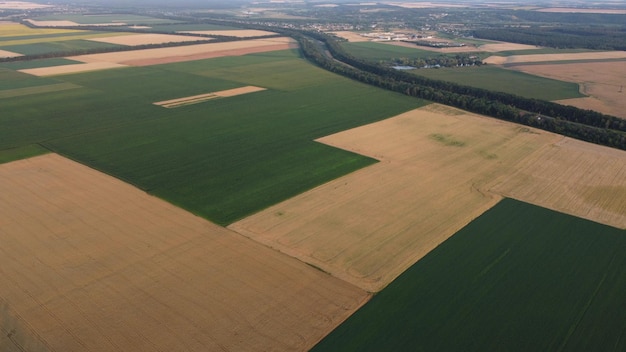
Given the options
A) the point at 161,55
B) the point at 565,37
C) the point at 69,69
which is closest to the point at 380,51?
the point at 161,55

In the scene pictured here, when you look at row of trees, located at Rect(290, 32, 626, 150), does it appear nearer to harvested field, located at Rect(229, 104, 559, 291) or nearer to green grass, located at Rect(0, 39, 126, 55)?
harvested field, located at Rect(229, 104, 559, 291)

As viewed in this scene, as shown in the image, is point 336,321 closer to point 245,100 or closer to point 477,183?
point 477,183

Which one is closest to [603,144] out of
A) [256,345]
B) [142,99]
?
[256,345]

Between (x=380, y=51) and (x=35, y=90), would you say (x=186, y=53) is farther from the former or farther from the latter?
(x=380, y=51)

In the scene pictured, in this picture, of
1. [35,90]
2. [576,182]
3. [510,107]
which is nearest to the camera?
[576,182]

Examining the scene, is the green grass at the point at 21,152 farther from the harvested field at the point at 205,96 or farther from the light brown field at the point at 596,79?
the light brown field at the point at 596,79

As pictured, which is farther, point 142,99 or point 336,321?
point 142,99

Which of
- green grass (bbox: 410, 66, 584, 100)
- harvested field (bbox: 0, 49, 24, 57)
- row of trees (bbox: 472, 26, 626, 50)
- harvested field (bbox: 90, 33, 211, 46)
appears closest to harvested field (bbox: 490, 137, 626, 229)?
green grass (bbox: 410, 66, 584, 100)
